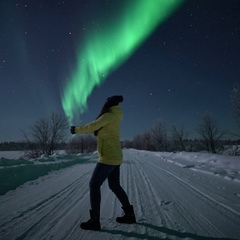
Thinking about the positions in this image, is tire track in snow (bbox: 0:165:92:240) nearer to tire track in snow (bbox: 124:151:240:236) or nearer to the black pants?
the black pants

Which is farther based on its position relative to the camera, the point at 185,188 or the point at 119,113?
the point at 185,188

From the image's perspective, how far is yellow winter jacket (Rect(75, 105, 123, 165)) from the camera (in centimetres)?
288

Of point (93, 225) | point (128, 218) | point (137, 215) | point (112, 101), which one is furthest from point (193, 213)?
point (112, 101)

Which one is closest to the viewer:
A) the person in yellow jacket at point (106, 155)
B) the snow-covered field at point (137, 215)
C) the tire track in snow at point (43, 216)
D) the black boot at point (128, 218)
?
the snow-covered field at point (137, 215)

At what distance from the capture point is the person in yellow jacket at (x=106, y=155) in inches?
113

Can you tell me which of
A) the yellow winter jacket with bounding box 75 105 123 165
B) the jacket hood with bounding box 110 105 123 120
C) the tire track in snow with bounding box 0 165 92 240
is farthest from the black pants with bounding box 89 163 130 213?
the jacket hood with bounding box 110 105 123 120

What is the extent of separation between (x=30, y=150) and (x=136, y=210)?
33.1m

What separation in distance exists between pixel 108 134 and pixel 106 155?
Answer: 329mm

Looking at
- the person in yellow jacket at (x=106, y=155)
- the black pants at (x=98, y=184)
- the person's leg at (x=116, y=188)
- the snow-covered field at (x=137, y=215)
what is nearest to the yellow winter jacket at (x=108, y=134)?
the person in yellow jacket at (x=106, y=155)

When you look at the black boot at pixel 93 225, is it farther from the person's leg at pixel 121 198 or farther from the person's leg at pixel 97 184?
the person's leg at pixel 121 198

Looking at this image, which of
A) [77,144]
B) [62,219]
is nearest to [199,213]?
[62,219]

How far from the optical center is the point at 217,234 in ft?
8.42

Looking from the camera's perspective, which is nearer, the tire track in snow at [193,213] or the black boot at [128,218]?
the tire track in snow at [193,213]

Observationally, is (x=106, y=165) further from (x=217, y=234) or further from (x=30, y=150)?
(x=30, y=150)
